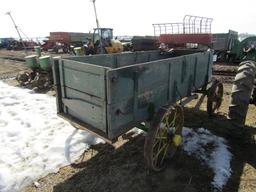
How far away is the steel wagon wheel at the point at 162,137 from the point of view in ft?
10.6

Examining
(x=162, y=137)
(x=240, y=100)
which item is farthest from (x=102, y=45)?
(x=162, y=137)

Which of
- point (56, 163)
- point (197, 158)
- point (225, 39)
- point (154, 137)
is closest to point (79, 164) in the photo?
point (56, 163)

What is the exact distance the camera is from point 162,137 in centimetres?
366

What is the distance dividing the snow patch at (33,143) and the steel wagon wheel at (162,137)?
1.56 m

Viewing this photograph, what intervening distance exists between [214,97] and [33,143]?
4079 millimetres

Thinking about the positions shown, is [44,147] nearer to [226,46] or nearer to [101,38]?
[101,38]

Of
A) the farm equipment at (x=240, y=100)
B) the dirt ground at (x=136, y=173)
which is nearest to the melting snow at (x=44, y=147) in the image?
the dirt ground at (x=136, y=173)

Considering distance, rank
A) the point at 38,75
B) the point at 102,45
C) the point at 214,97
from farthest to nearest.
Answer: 1. the point at 102,45
2. the point at 38,75
3. the point at 214,97

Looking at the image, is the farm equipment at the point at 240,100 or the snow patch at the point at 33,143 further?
the farm equipment at the point at 240,100

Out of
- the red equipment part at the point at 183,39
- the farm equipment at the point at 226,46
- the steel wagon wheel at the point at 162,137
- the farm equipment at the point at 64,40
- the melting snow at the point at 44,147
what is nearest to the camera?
the steel wagon wheel at the point at 162,137

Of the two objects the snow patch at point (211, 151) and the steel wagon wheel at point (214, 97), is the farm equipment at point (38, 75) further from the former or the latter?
the snow patch at point (211, 151)

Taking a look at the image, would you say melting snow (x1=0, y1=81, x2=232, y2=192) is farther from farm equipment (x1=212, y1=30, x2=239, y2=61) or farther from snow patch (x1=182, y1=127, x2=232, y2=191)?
farm equipment (x1=212, y1=30, x2=239, y2=61)

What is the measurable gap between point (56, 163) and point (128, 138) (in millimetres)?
1485

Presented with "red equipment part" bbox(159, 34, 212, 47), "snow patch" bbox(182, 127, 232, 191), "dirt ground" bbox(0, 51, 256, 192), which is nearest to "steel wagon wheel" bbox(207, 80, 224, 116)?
"snow patch" bbox(182, 127, 232, 191)
